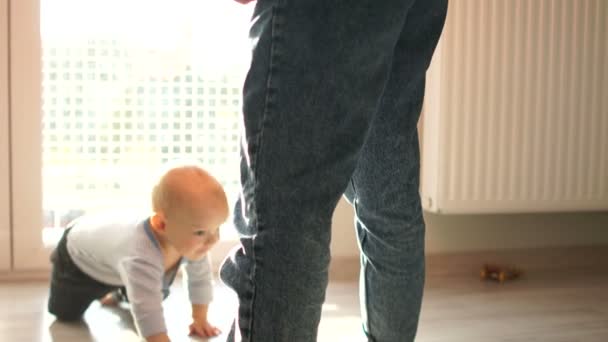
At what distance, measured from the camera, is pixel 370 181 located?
3.07ft

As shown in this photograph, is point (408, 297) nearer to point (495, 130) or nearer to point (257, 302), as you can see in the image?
point (257, 302)

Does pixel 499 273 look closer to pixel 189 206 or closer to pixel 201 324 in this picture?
pixel 201 324

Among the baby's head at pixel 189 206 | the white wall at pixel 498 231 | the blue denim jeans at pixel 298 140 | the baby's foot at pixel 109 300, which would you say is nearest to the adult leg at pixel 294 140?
the blue denim jeans at pixel 298 140

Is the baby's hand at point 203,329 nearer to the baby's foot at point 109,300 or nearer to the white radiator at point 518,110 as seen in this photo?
the baby's foot at point 109,300

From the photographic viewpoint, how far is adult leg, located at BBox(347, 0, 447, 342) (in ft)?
2.97

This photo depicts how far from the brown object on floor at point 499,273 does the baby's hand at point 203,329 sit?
0.79 meters

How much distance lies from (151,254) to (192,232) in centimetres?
8

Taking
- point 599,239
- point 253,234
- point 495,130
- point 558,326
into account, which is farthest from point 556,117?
point 253,234

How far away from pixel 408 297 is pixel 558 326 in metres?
0.57

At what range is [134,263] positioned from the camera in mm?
1172

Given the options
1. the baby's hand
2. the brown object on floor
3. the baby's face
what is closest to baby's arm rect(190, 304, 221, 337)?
the baby's hand

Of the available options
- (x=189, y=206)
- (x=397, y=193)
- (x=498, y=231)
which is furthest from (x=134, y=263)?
(x=498, y=231)

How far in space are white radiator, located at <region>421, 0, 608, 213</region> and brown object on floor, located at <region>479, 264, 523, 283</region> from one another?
152 mm

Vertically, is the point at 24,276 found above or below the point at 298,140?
below
